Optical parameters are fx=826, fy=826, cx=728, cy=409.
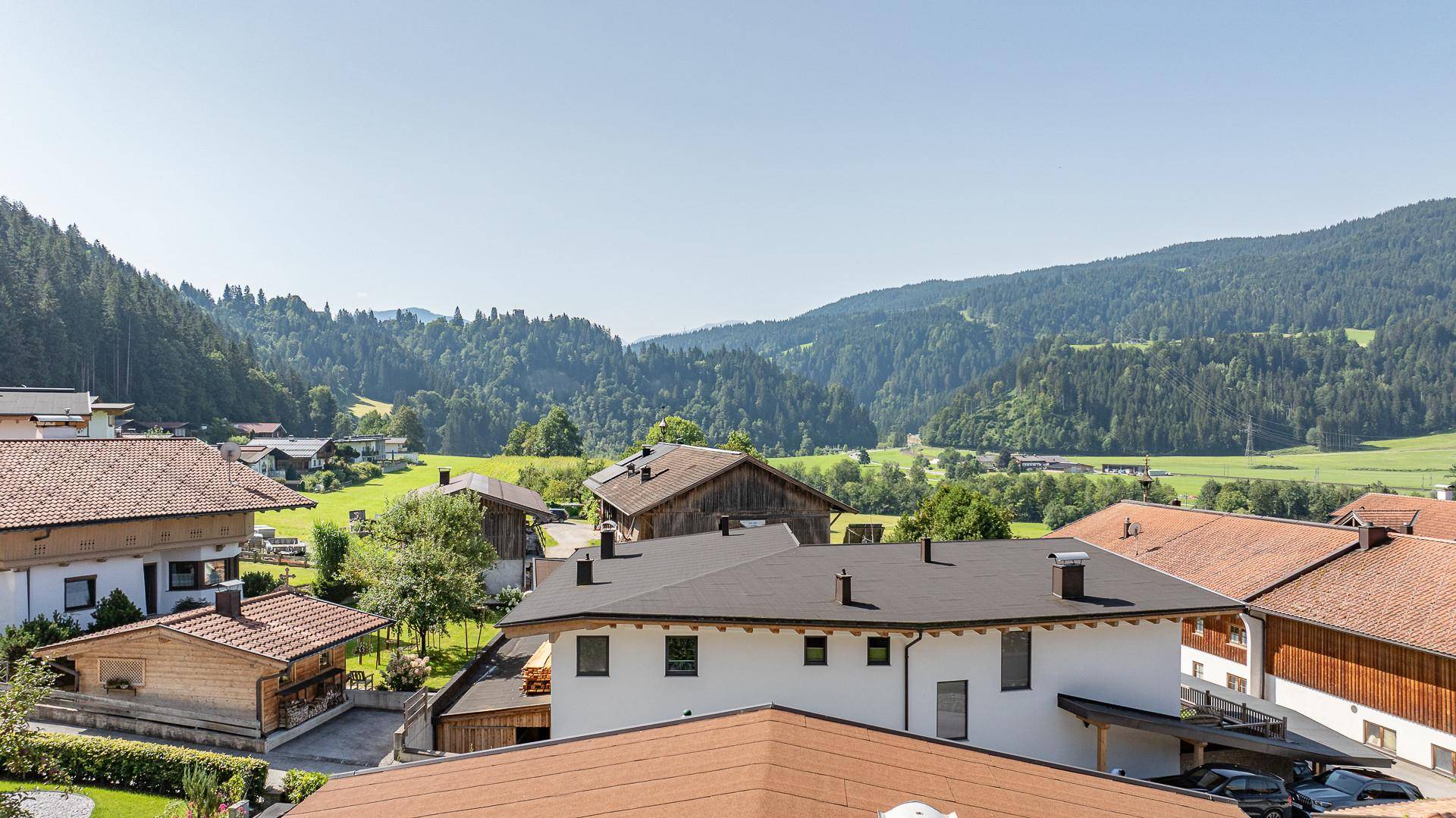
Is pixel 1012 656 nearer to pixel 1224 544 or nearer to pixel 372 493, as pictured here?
pixel 1224 544

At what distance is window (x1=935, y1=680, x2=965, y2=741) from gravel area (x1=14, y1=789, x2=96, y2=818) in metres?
18.9

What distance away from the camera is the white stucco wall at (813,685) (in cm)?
1875

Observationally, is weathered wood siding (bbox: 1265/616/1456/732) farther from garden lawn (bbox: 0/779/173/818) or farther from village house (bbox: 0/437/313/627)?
village house (bbox: 0/437/313/627)

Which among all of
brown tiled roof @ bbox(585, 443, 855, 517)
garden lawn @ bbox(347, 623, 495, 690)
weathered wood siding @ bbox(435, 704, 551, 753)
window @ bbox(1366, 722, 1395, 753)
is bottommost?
window @ bbox(1366, 722, 1395, 753)

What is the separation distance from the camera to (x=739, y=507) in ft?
127

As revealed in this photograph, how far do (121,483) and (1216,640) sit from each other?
4549cm

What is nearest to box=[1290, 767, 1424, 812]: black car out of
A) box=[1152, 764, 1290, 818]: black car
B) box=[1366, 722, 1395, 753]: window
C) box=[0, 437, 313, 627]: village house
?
box=[1152, 764, 1290, 818]: black car

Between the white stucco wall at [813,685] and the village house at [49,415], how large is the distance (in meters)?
52.0

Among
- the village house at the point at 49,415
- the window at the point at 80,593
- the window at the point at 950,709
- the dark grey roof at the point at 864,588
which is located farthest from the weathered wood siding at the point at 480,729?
the village house at the point at 49,415

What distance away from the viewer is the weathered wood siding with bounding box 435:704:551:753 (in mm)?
19938

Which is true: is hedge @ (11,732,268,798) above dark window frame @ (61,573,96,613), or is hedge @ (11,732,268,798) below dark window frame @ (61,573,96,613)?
below

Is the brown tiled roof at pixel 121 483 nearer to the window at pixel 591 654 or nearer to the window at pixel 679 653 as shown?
the window at pixel 591 654

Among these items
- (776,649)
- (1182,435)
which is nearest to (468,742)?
(776,649)

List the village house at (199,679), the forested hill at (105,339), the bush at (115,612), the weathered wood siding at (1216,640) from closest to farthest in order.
Answer: 1. the village house at (199,679)
2. the bush at (115,612)
3. the weathered wood siding at (1216,640)
4. the forested hill at (105,339)
